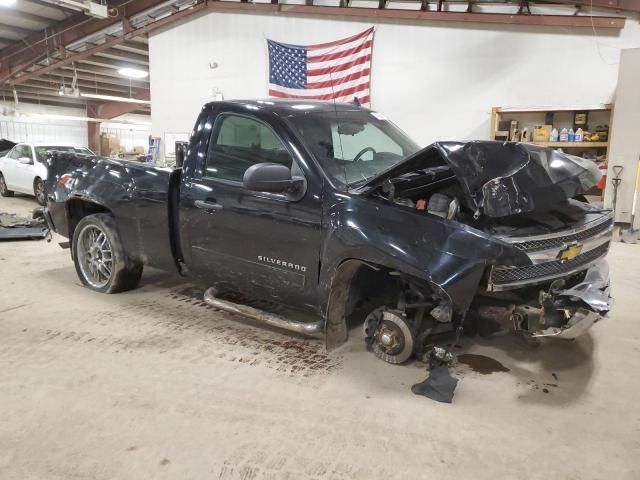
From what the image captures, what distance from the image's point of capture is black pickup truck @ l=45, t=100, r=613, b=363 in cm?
248

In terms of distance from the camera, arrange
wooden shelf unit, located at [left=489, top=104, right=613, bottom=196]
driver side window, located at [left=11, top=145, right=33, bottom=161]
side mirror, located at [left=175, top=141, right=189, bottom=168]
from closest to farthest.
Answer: side mirror, located at [left=175, top=141, right=189, bottom=168], wooden shelf unit, located at [left=489, top=104, right=613, bottom=196], driver side window, located at [left=11, top=145, right=33, bottom=161]

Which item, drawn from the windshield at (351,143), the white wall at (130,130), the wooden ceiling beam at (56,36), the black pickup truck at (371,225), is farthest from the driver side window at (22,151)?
the white wall at (130,130)

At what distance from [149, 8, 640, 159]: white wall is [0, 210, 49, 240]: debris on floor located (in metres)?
4.44

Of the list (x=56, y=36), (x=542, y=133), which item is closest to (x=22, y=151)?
(x=56, y=36)

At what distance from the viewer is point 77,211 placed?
449 centimetres

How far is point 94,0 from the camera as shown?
9.90 metres

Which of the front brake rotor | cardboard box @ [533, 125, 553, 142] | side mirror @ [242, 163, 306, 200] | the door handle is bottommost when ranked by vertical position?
the front brake rotor

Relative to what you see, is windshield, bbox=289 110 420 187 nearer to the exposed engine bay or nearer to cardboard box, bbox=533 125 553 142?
the exposed engine bay

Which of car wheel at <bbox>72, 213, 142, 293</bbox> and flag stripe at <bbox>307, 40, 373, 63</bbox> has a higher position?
flag stripe at <bbox>307, 40, 373, 63</bbox>

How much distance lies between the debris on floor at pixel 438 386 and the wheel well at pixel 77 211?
326 centimetres

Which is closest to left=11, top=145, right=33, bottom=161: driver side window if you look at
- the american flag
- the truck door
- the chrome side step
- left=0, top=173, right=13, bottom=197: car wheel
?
left=0, top=173, right=13, bottom=197: car wheel

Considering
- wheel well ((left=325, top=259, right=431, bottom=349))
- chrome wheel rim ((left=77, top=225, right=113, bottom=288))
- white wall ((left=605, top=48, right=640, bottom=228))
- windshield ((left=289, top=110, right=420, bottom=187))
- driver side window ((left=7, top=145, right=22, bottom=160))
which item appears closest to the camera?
wheel well ((left=325, top=259, right=431, bottom=349))

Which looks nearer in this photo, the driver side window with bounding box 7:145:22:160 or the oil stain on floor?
the oil stain on floor

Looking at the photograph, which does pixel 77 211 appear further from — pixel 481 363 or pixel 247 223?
pixel 481 363
